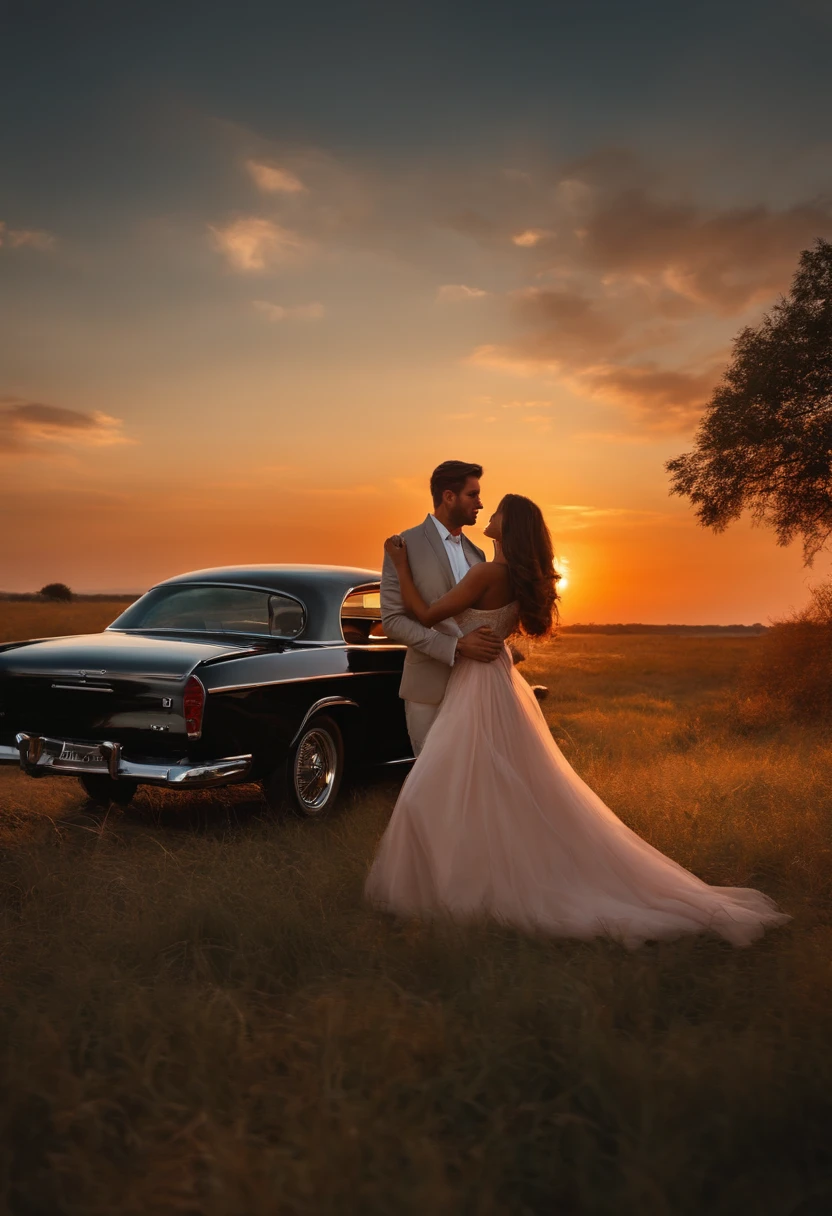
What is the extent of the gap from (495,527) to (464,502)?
0.64 m

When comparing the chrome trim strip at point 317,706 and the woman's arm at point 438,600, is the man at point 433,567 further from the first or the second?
the chrome trim strip at point 317,706

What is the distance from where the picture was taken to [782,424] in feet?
58.4

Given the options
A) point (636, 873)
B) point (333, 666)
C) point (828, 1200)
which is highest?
point (333, 666)

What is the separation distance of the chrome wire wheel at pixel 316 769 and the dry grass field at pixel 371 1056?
141cm

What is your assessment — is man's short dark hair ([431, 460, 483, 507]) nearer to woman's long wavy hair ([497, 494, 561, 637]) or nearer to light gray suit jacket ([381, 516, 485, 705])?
light gray suit jacket ([381, 516, 485, 705])

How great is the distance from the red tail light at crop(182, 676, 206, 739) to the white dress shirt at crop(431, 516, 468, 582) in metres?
1.61

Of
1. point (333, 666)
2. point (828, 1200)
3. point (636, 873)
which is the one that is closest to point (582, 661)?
point (333, 666)

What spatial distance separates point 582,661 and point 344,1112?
29.7 meters

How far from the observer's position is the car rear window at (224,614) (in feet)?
22.6

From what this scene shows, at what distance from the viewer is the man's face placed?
5.35 m

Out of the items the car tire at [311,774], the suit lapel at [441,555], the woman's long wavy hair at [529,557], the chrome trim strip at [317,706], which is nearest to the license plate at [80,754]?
the car tire at [311,774]

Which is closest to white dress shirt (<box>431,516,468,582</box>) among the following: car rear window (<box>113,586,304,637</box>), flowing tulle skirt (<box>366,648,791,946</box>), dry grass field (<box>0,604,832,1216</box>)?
flowing tulle skirt (<box>366,648,791,946</box>)

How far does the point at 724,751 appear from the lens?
34.0 feet

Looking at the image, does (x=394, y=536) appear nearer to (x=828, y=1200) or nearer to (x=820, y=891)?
(x=820, y=891)
